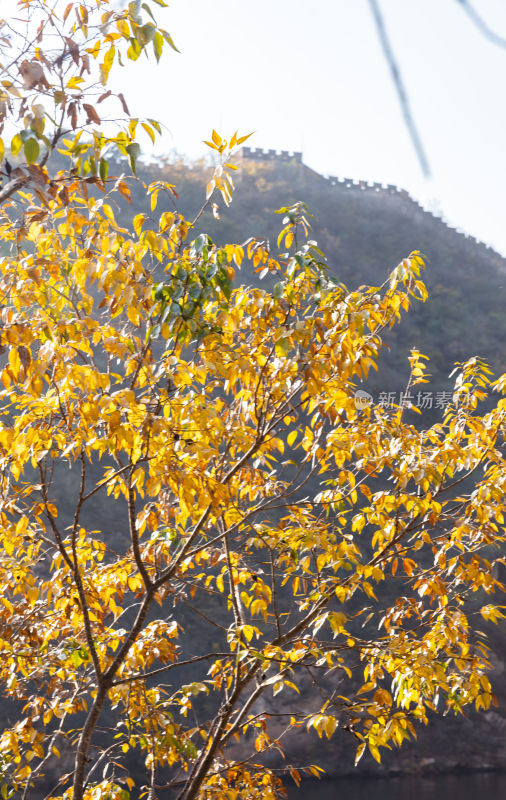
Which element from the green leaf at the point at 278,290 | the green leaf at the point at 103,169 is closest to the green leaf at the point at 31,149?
the green leaf at the point at 103,169

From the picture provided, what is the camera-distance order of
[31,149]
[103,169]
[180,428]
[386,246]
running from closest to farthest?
[31,149]
[103,169]
[180,428]
[386,246]

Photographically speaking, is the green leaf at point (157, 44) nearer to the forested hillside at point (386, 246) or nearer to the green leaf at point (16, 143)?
the green leaf at point (16, 143)

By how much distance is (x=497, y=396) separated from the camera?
13.5 meters

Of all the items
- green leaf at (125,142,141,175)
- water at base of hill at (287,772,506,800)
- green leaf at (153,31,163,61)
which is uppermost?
green leaf at (153,31,163,61)

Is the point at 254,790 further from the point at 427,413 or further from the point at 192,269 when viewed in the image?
the point at 427,413

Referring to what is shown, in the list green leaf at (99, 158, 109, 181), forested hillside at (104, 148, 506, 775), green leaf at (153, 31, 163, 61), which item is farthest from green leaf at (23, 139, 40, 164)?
forested hillside at (104, 148, 506, 775)

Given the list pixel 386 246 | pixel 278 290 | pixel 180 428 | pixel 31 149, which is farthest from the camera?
pixel 386 246

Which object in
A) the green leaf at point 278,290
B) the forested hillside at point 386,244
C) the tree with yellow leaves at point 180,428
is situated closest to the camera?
the tree with yellow leaves at point 180,428

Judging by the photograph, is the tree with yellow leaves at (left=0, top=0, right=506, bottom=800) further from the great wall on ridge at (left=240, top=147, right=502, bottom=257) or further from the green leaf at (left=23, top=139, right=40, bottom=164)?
the great wall on ridge at (left=240, top=147, right=502, bottom=257)

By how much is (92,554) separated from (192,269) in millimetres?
1037

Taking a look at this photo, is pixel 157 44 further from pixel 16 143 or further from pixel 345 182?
pixel 345 182

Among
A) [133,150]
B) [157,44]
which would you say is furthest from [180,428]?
[157,44]

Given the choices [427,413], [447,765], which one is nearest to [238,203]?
[427,413]

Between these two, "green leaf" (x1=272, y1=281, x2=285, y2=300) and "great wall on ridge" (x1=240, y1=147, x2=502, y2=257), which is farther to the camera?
"great wall on ridge" (x1=240, y1=147, x2=502, y2=257)
